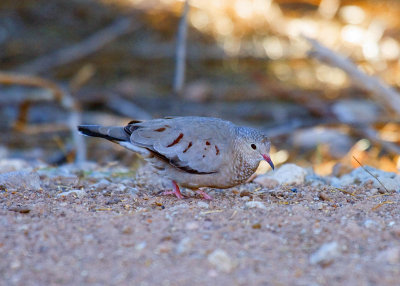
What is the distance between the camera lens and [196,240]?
3365 mm

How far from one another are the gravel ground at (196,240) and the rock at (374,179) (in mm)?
259

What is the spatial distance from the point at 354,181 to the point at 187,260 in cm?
260

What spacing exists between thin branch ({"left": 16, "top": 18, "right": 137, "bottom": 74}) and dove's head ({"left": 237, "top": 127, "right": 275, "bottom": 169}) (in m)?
7.17

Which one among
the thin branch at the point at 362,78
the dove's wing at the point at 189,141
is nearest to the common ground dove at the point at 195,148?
the dove's wing at the point at 189,141

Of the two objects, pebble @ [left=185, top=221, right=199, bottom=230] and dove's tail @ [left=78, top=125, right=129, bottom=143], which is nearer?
pebble @ [left=185, top=221, right=199, bottom=230]

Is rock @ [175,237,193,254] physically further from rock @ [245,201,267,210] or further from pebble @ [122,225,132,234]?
rock @ [245,201,267,210]

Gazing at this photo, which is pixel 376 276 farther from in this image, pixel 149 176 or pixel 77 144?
pixel 77 144

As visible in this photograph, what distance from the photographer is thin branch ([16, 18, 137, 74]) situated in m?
11.2

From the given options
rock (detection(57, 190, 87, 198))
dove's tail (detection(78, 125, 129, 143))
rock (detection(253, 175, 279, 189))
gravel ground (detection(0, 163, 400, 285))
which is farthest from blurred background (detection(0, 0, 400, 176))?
gravel ground (detection(0, 163, 400, 285))

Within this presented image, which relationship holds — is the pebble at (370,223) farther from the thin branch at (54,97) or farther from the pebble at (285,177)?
the thin branch at (54,97)

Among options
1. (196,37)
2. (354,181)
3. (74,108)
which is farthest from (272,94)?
(354,181)

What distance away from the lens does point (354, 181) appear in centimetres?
527

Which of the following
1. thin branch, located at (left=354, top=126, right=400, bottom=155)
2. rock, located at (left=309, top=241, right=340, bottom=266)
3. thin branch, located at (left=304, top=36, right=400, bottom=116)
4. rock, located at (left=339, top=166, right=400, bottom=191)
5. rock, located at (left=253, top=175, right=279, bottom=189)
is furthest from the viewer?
thin branch, located at (left=354, top=126, right=400, bottom=155)

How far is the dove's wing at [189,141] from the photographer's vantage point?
15.3ft
